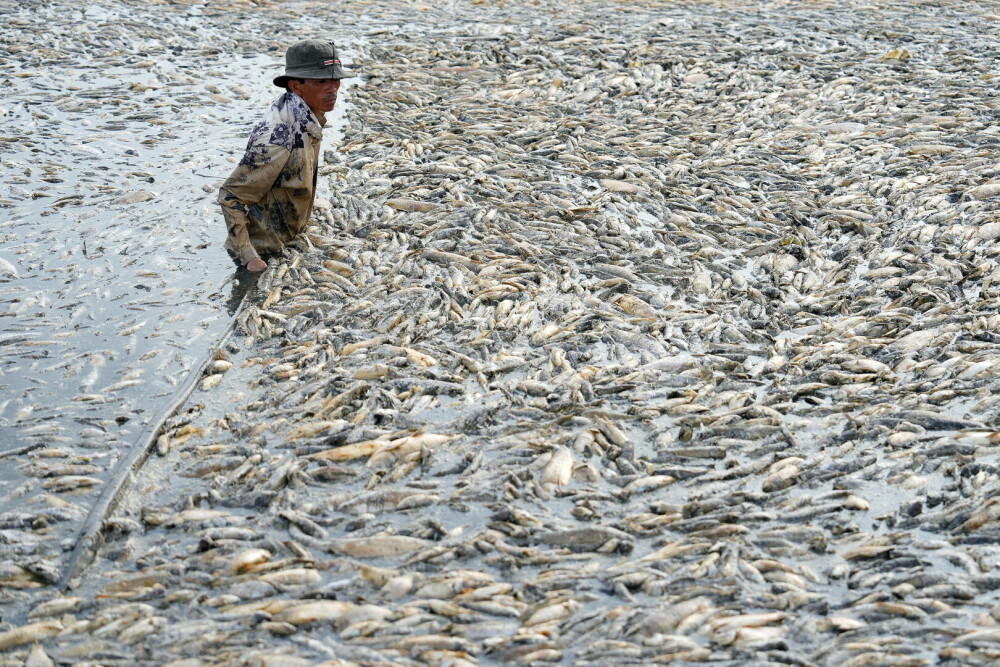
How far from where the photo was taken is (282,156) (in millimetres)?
6223

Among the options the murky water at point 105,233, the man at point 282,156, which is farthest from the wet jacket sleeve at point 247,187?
the murky water at point 105,233

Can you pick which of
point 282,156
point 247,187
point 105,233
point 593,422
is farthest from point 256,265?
point 593,422

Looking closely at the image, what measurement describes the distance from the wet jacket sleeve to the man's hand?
0.03m

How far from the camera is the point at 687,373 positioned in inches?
204

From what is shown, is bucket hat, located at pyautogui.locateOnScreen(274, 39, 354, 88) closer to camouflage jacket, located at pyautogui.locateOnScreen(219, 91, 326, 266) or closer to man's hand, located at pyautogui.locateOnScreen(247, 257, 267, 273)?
camouflage jacket, located at pyautogui.locateOnScreen(219, 91, 326, 266)

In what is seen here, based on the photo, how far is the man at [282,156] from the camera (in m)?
6.20

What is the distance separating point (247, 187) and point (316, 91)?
31.0 inches

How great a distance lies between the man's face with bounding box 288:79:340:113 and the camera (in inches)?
248

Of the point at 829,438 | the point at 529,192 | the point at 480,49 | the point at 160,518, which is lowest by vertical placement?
the point at 160,518

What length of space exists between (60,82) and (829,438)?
8.84 meters

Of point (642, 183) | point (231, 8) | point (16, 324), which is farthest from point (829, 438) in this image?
point (231, 8)

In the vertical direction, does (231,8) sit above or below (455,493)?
above

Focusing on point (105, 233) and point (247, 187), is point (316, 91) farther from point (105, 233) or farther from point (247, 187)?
point (105, 233)

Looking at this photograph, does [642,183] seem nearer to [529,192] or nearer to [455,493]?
[529,192]
